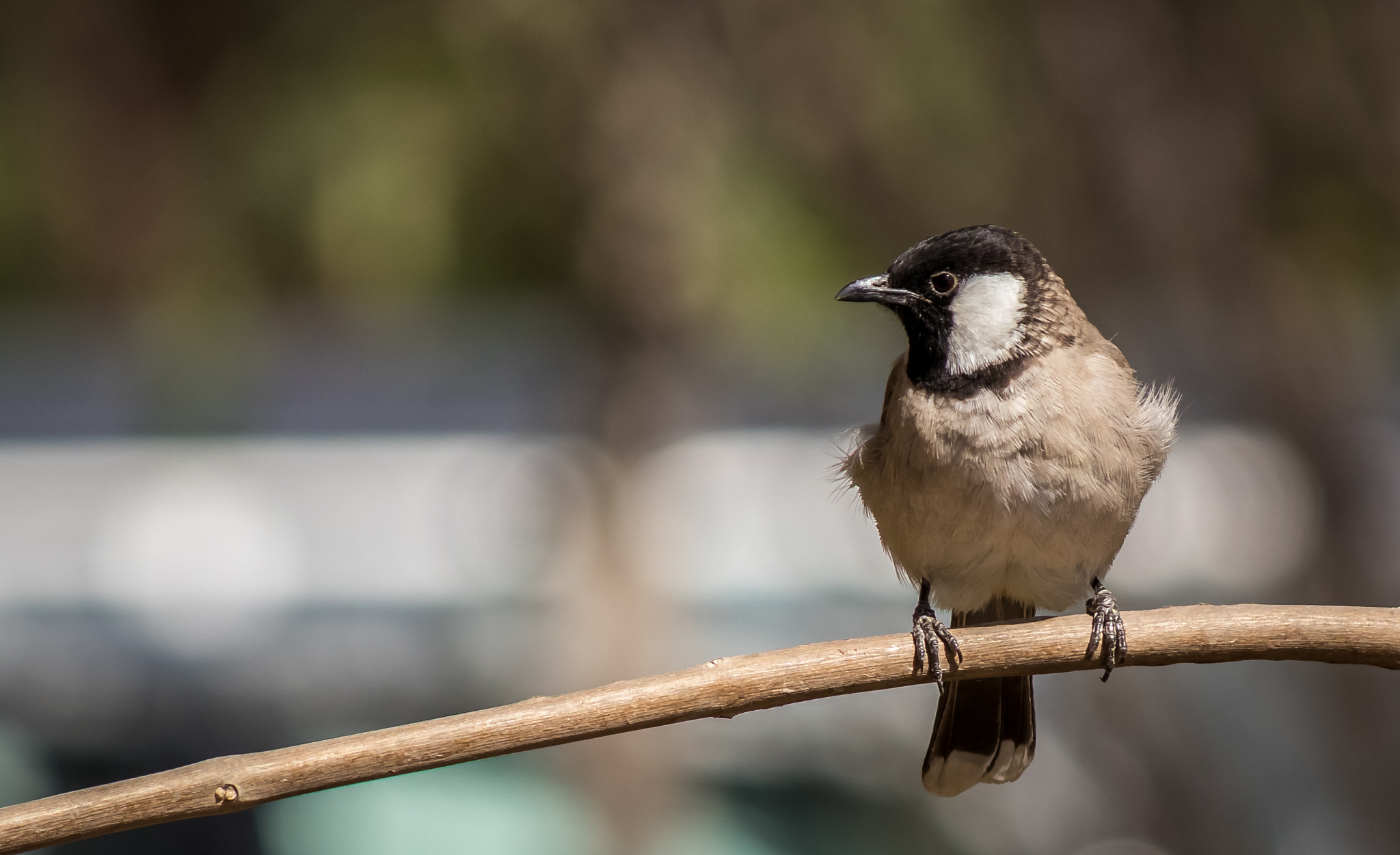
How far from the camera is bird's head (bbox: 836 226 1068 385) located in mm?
2174

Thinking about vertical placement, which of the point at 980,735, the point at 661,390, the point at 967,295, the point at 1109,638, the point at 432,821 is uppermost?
the point at 967,295

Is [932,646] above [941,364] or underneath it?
underneath

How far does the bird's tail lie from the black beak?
71cm

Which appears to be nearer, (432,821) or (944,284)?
(944,284)

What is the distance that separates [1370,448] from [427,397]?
25.5 feet

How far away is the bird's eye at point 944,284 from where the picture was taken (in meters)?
2.19

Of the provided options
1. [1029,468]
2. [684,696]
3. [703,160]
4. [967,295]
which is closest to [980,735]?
[1029,468]

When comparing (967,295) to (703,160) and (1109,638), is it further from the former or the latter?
(703,160)

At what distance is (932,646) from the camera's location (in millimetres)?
1860

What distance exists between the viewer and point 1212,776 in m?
4.46

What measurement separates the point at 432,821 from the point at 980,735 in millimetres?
3179

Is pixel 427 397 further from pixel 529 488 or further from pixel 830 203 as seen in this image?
pixel 830 203

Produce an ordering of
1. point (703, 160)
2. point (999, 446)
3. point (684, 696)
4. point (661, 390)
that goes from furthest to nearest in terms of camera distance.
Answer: point (703, 160)
point (661, 390)
point (999, 446)
point (684, 696)

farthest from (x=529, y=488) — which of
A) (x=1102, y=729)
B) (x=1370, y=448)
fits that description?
(x=1370, y=448)
